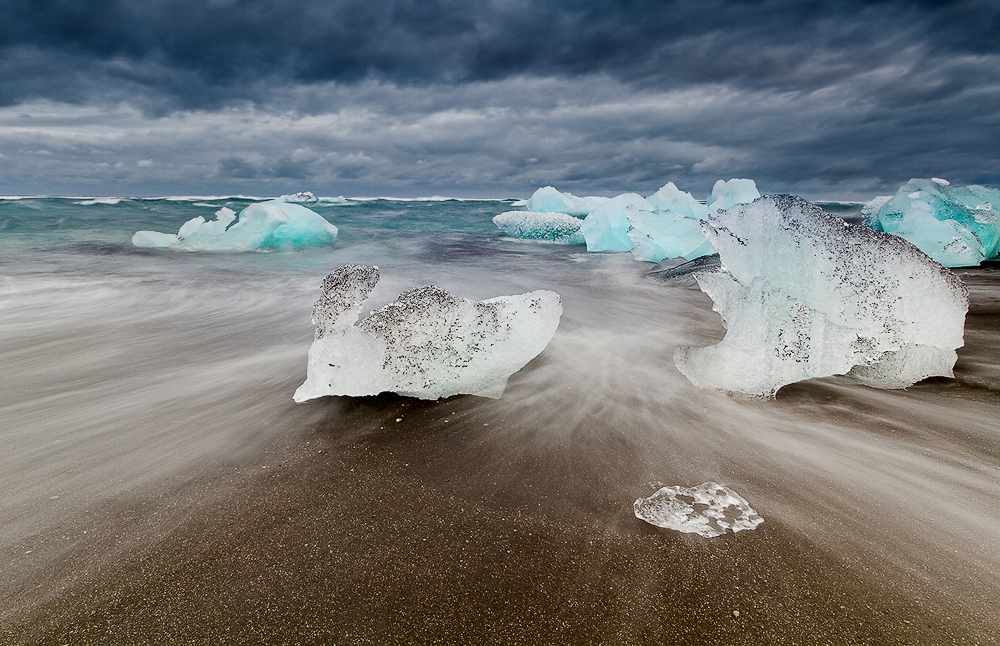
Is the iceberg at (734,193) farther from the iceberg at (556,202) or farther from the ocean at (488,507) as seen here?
the ocean at (488,507)

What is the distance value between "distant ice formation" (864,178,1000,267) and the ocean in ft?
17.8

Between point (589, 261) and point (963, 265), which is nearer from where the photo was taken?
point (963, 265)

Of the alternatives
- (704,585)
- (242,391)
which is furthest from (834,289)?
(242,391)

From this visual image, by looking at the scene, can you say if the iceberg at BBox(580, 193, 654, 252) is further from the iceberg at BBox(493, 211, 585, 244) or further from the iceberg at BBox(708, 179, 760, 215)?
the iceberg at BBox(708, 179, 760, 215)

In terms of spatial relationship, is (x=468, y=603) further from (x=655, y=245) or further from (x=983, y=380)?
(x=655, y=245)

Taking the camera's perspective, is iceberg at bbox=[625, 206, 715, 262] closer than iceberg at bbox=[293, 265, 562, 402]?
No

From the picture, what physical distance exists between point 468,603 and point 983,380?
2897 mm

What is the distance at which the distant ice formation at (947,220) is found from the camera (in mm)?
6965

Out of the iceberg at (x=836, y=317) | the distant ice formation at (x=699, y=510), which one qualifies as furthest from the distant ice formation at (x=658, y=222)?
the distant ice formation at (x=699, y=510)

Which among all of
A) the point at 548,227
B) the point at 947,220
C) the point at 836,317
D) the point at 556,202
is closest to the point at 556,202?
the point at 556,202

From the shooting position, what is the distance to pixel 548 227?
523 inches

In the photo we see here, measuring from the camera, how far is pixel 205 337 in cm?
357

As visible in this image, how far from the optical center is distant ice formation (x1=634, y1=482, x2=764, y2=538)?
1.34 metres

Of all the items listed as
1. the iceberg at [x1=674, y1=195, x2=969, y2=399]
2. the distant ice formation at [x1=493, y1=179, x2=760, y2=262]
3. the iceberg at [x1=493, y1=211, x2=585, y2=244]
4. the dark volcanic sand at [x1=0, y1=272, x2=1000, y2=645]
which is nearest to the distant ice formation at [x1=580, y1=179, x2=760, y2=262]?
the distant ice formation at [x1=493, y1=179, x2=760, y2=262]
